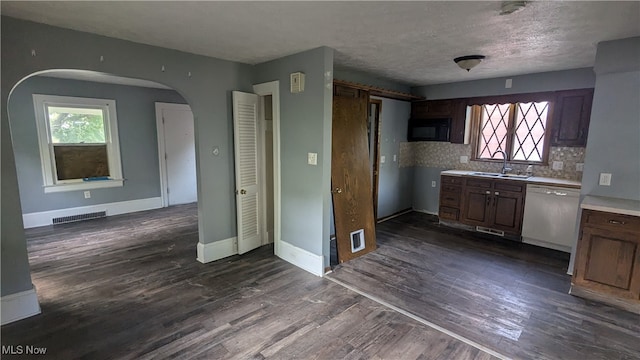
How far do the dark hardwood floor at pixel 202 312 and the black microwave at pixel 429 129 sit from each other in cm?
244

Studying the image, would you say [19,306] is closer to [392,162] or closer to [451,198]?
[392,162]

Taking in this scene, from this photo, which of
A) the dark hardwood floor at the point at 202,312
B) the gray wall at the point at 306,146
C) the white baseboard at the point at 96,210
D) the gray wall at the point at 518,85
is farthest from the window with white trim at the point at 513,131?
the white baseboard at the point at 96,210

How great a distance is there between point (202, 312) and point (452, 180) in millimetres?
4103

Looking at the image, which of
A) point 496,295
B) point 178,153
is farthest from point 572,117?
point 178,153

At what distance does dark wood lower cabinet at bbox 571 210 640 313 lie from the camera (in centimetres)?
254

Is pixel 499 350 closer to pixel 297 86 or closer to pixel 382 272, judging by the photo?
pixel 382 272

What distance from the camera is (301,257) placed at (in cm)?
342

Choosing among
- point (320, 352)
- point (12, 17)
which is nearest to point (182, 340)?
point (320, 352)

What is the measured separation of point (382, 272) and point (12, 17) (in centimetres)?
389

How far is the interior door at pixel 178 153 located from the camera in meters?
5.89

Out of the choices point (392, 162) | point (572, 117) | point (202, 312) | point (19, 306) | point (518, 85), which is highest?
point (518, 85)

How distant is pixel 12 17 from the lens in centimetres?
221

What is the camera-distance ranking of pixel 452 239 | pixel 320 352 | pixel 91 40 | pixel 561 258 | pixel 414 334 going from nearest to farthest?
1. pixel 320 352
2. pixel 414 334
3. pixel 91 40
4. pixel 561 258
5. pixel 452 239

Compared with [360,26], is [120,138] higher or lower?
lower
